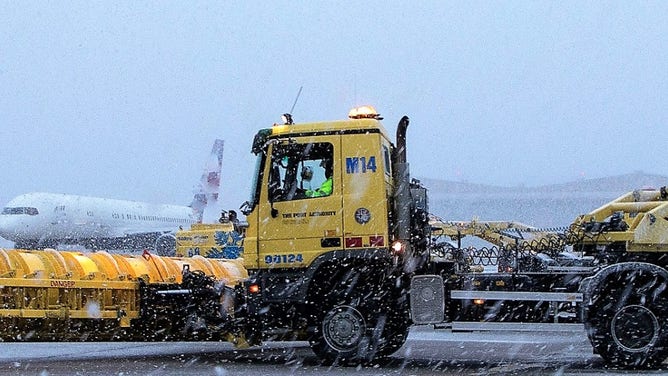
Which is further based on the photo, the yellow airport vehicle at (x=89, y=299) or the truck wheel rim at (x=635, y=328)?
the yellow airport vehicle at (x=89, y=299)

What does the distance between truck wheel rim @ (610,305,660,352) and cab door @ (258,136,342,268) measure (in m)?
3.31

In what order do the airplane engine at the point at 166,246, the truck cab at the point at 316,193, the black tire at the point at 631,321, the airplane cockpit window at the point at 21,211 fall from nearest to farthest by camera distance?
1. the black tire at the point at 631,321
2. the truck cab at the point at 316,193
3. the airplane engine at the point at 166,246
4. the airplane cockpit window at the point at 21,211

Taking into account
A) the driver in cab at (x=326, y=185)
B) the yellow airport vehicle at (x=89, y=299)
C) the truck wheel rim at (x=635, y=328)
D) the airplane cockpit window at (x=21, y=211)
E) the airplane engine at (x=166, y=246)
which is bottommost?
the truck wheel rim at (x=635, y=328)

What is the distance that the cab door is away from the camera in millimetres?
9781

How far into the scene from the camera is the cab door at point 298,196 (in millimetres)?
9781

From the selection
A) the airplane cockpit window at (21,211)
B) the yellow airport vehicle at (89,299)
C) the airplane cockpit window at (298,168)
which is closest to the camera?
the airplane cockpit window at (298,168)

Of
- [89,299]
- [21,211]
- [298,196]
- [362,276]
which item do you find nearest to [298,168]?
[298,196]

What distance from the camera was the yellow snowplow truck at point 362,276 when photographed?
31.0 ft

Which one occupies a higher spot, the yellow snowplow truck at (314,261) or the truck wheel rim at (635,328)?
the yellow snowplow truck at (314,261)

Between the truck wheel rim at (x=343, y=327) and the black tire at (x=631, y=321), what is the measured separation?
8.52ft

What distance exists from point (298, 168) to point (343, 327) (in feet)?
6.29

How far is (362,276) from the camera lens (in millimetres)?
9922

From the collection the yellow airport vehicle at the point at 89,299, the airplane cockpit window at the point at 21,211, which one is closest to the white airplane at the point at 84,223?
the airplane cockpit window at the point at 21,211

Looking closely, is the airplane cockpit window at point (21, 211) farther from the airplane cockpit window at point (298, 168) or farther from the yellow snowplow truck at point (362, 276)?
the airplane cockpit window at point (298, 168)
